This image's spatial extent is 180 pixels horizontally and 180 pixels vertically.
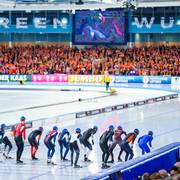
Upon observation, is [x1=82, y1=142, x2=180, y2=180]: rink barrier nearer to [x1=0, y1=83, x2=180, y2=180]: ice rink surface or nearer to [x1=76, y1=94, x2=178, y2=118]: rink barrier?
[x1=0, y1=83, x2=180, y2=180]: ice rink surface

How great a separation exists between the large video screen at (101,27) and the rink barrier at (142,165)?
34.3 m

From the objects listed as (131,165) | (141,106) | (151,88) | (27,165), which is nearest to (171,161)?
(131,165)

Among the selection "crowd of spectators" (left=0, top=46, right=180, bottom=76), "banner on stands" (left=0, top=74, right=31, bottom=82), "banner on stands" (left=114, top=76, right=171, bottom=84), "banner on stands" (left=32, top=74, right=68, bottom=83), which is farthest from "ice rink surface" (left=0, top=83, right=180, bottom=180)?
"banner on stands" (left=0, top=74, right=31, bottom=82)

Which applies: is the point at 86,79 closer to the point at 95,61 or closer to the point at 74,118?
the point at 95,61

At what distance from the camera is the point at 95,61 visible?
143 feet

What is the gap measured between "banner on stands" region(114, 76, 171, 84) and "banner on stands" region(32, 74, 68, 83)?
3.88 metres

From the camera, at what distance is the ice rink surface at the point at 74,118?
1361 cm

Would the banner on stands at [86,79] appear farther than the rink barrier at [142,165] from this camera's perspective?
Yes

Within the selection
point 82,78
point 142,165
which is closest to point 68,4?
point 82,78

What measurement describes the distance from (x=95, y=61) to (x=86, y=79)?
2.72 metres

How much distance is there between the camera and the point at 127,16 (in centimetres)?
4647

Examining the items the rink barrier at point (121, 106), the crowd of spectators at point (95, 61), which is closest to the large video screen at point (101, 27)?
the crowd of spectators at point (95, 61)

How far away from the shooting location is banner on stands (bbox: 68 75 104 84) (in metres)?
40.9

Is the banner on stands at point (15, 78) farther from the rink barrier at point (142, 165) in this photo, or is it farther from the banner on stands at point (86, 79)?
the rink barrier at point (142, 165)
